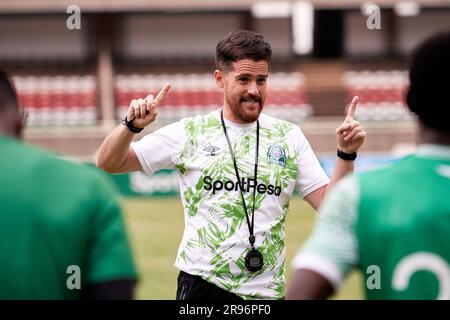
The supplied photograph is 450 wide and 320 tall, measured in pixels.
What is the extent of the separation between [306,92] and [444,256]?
26832 mm

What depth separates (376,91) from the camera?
2939 cm

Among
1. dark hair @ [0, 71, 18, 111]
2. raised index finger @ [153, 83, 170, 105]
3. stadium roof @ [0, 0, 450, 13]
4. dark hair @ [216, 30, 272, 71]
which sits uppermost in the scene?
stadium roof @ [0, 0, 450, 13]

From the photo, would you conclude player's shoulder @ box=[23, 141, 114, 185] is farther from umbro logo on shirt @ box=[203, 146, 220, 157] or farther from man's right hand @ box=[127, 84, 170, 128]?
umbro logo on shirt @ box=[203, 146, 220, 157]

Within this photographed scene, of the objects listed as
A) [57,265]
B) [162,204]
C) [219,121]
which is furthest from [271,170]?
[162,204]

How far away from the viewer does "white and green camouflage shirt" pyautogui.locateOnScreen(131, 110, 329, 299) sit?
451 centimetres

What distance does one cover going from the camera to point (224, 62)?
15.9 ft

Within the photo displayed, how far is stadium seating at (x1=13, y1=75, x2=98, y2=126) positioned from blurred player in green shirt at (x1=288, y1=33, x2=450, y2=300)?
83.9 ft

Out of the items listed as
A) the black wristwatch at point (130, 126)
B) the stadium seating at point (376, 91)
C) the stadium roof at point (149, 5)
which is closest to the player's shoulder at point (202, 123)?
the black wristwatch at point (130, 126)

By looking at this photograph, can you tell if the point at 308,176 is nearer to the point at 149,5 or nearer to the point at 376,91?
→ the point at 149,5

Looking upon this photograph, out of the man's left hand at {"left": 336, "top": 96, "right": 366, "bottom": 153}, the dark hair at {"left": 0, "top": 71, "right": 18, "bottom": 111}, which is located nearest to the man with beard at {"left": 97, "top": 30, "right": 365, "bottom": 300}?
the man's left hand at {"left": 336, "top": 96, "right": 366, "bottom": 153}

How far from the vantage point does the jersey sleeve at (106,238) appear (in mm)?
2734

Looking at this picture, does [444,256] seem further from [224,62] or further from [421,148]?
[224,62]

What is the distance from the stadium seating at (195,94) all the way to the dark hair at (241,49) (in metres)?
23.3

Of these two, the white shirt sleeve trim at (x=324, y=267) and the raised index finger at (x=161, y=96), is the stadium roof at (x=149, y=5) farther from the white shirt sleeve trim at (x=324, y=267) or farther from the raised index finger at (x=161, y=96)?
the white shirt sleeve trim at (x=324, y=267)
